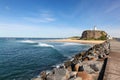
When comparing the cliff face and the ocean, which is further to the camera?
the cliff face

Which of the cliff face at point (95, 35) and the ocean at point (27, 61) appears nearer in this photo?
the ocean at point (27, 61)

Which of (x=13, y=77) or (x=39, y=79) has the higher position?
(x=39, y=79)

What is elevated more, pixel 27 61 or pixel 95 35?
pixel 95 35

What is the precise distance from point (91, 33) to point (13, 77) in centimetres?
7214

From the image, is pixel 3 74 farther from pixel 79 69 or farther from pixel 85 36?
pixel 85 36

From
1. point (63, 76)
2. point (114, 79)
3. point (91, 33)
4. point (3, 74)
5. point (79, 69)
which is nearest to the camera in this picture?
point (114, 79)

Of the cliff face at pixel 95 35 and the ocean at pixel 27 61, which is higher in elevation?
the cliff face at pixel 95 35

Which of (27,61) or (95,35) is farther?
(95,35)

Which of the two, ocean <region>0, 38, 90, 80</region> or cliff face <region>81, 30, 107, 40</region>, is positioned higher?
cliff face <region>81, 30, 107, 40</region>

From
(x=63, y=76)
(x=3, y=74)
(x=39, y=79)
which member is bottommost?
(x=3, y=74)

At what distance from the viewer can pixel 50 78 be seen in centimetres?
580

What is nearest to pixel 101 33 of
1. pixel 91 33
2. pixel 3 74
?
pixel 91 33

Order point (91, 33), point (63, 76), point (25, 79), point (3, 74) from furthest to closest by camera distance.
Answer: point (91, 33), point (3, 74), point (25, 79), point (63, 76)

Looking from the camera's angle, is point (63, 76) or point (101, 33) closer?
point (63, 76)
